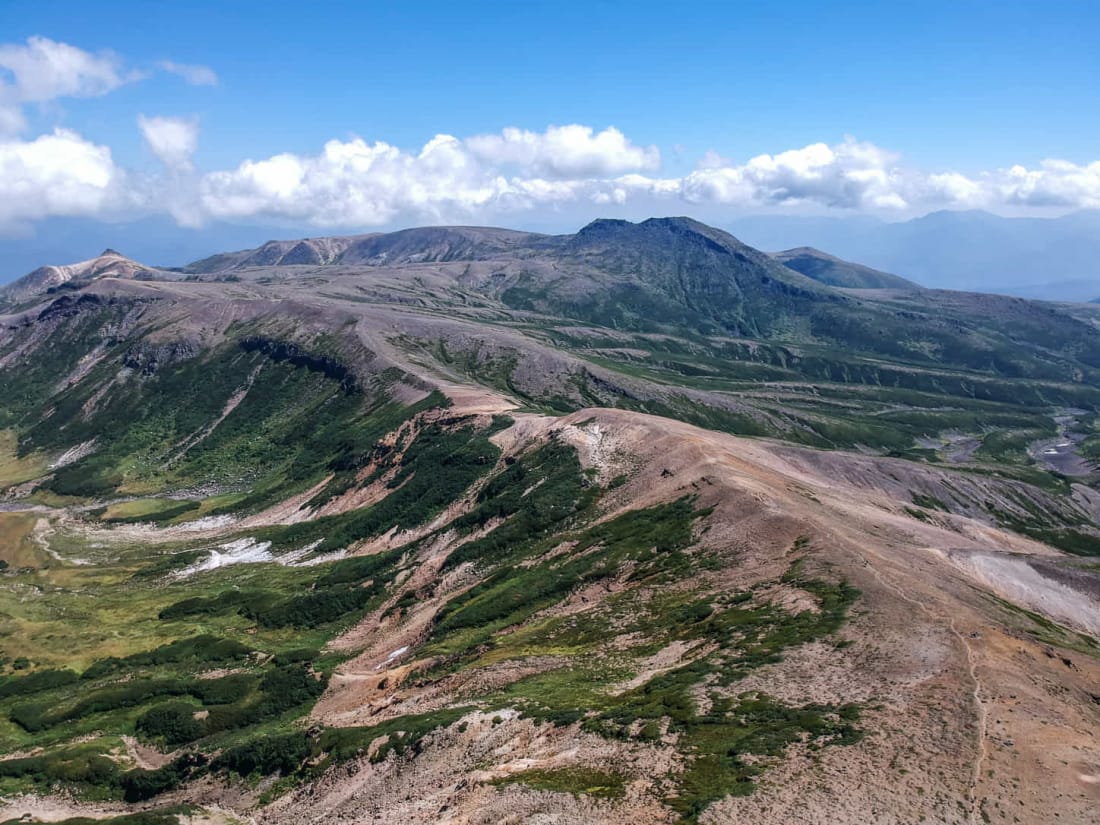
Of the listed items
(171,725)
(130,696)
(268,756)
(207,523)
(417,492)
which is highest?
(417,492)

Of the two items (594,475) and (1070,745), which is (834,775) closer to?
(1070,745)

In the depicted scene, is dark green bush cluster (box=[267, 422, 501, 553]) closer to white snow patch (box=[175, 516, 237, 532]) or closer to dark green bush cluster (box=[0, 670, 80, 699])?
white snow patch (box=[175, 516, 237, 532])

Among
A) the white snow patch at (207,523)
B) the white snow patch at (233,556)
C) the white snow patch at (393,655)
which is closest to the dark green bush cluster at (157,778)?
the white snow patch at (393,655)

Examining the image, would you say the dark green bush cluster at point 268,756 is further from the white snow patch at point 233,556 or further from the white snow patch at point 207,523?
the white snow patch at point 207,523

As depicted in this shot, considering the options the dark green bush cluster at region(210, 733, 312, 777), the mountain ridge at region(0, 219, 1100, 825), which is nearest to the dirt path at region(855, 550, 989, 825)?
the mountain ridge at region(0, 219, 1100, 825)

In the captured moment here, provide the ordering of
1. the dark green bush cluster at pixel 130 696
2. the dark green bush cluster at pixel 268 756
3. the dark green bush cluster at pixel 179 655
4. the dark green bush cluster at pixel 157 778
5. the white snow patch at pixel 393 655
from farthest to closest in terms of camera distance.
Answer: the dark green bush cluster at pixel 179 655 < the white snow patch at pixel 393 655 < the dark green bush cluster at pixel 130 696 < the dark green bush cluster at pixel 157 778 < the dark green bush cluster at pixel 268 756

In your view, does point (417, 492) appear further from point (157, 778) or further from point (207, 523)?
point (157, 778)

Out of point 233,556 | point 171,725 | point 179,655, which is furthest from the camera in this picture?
point 233,556

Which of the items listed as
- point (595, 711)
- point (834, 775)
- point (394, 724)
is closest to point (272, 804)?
point (394, 724)

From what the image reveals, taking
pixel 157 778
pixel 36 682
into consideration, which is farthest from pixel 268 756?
pixel 36 682

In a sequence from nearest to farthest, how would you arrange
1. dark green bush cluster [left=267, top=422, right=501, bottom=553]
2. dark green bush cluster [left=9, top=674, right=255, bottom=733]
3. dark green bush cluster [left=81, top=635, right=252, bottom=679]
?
dark green bush cluster [left=9, top=674, right=255, bottom=733]
dark green bush cluster [left=81, top=635, right=252, bottom=679]
dark green bush cluster [left=267, top=422, right=501, bottom=553]

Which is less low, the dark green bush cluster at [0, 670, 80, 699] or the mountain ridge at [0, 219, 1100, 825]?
the mountain ridge at [0, 219, 1100, 825]
